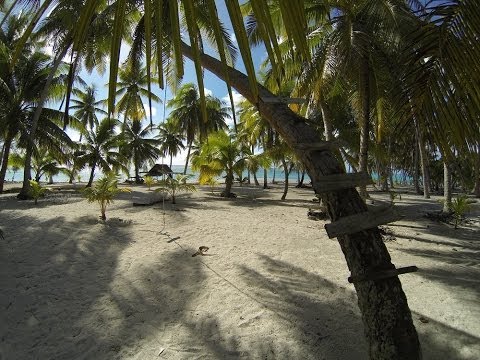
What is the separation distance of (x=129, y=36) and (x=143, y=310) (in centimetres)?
757

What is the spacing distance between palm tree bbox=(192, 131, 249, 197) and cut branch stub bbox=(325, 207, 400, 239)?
14.2 metres

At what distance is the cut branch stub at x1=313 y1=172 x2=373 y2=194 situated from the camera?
104 inches

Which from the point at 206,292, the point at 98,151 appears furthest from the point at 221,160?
the point at 206,292

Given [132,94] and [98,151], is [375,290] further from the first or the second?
[98,151]

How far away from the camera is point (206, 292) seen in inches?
217

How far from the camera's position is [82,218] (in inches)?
392

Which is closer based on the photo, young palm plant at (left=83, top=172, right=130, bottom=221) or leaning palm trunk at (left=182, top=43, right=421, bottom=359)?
leaning palm trunk at (left=182, top=43, right=421, bottom=359)

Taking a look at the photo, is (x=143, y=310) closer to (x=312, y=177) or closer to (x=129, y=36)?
(x=312, y=177)

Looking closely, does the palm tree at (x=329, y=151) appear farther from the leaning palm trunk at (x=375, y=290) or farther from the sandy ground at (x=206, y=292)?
the sandy ground at (x=206, y=292)

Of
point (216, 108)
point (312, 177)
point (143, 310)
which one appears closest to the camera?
point (312, 177)

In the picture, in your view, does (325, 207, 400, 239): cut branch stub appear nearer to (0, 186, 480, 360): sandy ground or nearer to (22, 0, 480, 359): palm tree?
(22, 0, 480, 359): palm tree

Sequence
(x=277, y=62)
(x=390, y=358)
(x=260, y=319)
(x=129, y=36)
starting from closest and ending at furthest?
(x=277, y=62) < (x=390, y=358) < (x=260, y=319) < (x=129, y=36)

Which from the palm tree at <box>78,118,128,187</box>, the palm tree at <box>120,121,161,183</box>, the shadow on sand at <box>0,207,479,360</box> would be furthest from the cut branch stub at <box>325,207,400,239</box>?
the palm tree at <box>120,121,161,183</box>

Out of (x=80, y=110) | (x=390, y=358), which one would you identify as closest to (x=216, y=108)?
(x=80, y=110)
